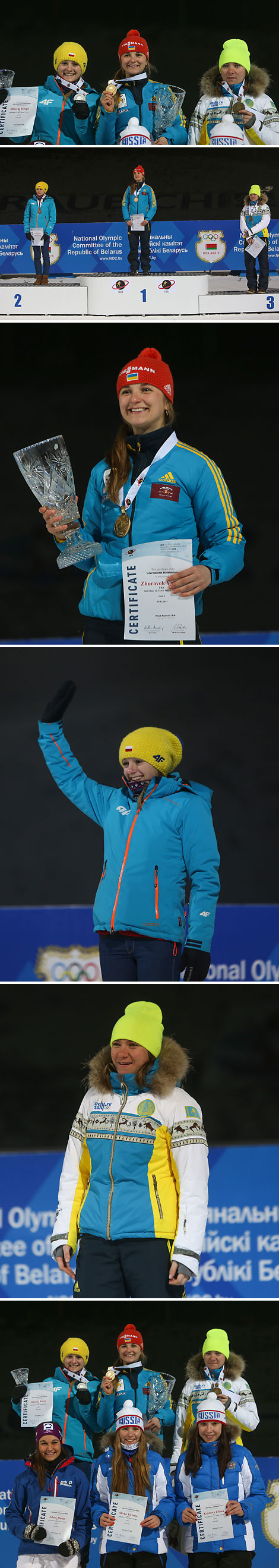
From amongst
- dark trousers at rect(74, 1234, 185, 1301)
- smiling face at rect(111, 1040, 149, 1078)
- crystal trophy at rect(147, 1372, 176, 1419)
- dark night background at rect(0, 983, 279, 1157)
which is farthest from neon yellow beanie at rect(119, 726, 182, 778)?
crystal trophy at rect(147, 1372, 176, 1419)

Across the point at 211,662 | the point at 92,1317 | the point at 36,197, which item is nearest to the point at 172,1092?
the point at 92,1317

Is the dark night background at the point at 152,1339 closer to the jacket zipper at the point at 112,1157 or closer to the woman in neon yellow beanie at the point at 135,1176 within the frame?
the woman in neon yellow beanie at the point at 135,1176

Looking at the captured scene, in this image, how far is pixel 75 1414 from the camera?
3.17 m

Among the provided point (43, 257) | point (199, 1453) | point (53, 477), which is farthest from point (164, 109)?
point (199, 1453)

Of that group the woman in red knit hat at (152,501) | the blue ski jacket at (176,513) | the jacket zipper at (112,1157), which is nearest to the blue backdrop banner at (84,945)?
the jacket zipper at (112,1157)

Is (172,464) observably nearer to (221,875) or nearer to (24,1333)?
(221,875)

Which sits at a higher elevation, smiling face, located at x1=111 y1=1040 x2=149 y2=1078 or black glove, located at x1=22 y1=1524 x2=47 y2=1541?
smiling face, located at x1=111 y1=1040 x2=149 y2=1078

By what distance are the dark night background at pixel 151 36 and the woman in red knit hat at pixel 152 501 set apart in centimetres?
156

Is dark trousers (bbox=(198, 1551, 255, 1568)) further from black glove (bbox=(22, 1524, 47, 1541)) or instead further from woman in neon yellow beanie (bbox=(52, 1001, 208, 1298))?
woman in neon yellow beanie (bbox=(52, 1001, 208, 1298))

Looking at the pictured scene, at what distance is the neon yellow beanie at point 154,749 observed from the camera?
3.37m

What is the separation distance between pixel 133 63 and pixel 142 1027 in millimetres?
3013

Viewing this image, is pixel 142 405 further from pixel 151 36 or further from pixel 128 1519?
pixel 128 1519

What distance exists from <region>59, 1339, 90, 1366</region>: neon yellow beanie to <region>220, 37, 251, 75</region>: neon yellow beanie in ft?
12.4

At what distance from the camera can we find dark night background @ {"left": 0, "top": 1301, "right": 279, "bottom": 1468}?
3.28m
